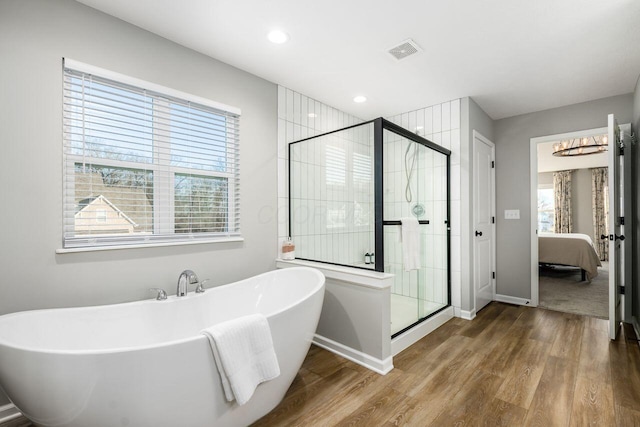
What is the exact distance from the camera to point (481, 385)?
1961mm

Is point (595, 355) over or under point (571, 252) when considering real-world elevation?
under

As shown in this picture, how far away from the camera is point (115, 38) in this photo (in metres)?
1.93

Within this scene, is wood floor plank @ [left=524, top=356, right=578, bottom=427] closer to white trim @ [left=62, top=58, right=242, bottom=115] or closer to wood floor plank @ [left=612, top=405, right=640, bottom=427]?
wood floor plank @ [left=612, top=405, right=640, bottom=427]

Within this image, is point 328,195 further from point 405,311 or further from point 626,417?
point 626,417

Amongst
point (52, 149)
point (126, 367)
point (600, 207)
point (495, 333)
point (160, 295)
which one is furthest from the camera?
point (600, 207)

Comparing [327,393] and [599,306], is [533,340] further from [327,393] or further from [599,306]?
[327,393]

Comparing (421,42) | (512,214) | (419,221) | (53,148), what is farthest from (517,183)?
(53,148)

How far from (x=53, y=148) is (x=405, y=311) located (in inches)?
109

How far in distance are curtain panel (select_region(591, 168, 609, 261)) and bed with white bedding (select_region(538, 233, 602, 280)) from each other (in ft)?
9.23

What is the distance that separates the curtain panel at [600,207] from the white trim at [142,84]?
8545 mm

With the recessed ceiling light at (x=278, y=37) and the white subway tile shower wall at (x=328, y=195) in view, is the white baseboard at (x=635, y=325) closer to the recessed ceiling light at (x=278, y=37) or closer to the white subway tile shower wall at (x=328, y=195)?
the white subway tile shower wall at (x=328, y=195)

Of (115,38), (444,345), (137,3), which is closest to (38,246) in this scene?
(115,38)

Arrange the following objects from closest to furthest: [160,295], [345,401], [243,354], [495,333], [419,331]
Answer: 1. [243,354]
2. [345,401]
3. [160,295]
4. [419,331]
5. [495,333]

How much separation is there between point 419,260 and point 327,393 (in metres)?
1.39
